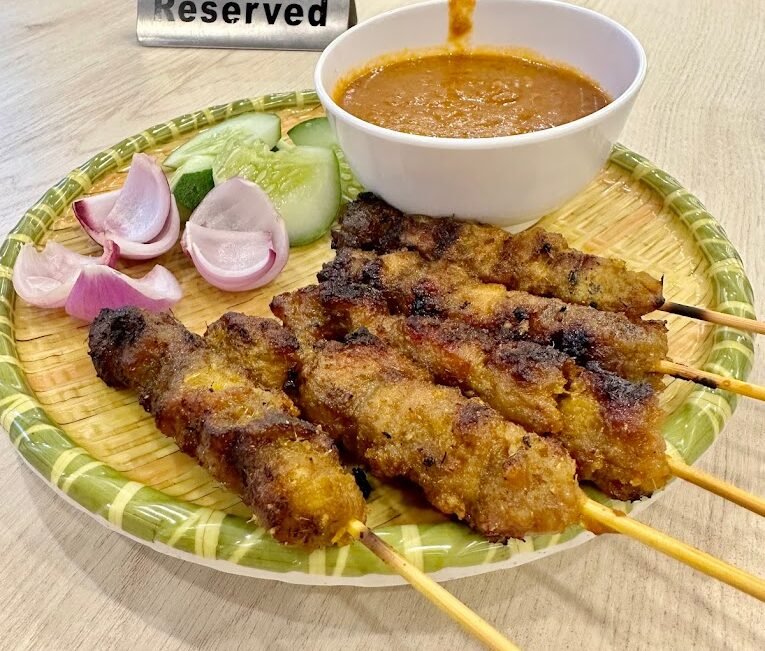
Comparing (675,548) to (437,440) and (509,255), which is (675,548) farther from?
(509,255)

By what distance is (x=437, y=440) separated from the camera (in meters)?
1.80

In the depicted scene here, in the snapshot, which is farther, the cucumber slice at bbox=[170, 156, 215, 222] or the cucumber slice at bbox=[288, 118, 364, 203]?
the cucumber slice at bbox=[288, 118, 364, 203]

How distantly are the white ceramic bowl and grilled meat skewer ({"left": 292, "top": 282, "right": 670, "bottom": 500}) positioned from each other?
0.60 meters

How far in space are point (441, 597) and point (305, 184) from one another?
6.42 ft

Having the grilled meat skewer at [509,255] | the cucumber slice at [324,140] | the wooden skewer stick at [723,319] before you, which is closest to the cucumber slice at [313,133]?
the cucumber slice at [324,140]

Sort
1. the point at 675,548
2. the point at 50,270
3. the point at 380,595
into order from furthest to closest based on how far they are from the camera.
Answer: the point at 50,270 → the point at 380,595 → the point at 675,548

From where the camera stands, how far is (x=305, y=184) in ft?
9.58

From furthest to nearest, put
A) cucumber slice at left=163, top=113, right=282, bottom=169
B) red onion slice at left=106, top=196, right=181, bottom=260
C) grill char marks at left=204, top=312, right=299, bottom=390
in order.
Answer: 1. cucumber slice at left=163, top=113, right=282, bottom=169
2. red onion slice at left=106, top=196, right=181, bottom=260
3. grill char marks at left=204, top=312, right=299, bottom=390

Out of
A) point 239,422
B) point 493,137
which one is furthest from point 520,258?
point 239,422

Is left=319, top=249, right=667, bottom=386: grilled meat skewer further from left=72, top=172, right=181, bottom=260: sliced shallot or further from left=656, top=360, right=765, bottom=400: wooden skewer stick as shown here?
left=72, top=172, right=181, bottom=260: sliced shallot

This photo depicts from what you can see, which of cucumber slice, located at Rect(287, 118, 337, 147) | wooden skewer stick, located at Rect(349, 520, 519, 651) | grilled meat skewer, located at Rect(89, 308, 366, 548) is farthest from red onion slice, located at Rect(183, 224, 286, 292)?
wooden skewer stick, located at Rect(349, 520, 519, 651)

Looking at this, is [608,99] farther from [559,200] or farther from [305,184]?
[305,184]

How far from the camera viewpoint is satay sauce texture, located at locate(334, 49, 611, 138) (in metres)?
2.62

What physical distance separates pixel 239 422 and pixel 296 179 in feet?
4.65
